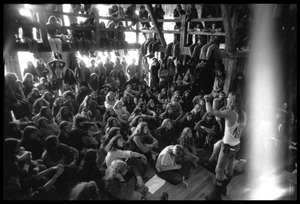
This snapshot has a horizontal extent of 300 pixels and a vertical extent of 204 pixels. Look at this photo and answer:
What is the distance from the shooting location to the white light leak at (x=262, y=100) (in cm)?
469

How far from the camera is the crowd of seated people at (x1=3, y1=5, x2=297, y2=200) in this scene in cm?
354

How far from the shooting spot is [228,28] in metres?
5.76

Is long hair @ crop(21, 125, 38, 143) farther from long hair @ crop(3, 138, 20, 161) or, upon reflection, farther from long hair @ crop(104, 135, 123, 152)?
long hair @ crop(104, 135, 123, 152)

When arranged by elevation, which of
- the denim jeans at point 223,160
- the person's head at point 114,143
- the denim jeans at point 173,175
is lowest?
the denim jeans at point 173,175

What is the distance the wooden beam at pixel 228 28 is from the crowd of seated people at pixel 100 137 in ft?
3.44

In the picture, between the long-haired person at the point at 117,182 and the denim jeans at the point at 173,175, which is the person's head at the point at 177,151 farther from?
the long-haired person at the point at 117,182

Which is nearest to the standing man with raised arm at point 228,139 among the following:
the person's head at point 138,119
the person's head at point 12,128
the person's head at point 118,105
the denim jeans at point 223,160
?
the denim jeans at point 223,160

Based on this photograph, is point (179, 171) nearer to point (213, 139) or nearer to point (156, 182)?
point (156, 182)

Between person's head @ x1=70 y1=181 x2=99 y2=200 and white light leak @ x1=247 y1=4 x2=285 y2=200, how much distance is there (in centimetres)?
320

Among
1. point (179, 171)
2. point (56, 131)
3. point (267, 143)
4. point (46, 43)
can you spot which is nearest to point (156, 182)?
point (179, 171)

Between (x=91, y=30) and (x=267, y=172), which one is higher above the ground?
(x=91, y=30)

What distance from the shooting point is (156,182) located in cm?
471

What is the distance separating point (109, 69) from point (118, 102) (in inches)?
144

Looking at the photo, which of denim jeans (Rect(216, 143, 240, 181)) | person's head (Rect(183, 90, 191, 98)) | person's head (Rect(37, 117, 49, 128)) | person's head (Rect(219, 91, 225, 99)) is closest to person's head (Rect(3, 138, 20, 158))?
person's head (Rect(37, 117, 49, 128))
